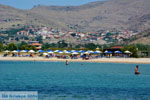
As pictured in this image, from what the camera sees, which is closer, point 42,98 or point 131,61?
point 42,98

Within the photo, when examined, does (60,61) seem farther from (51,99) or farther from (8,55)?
(51,99)

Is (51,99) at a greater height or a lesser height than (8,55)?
greater

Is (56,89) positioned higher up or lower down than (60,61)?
higher up

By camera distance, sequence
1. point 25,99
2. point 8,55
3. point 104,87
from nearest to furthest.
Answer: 1. point 25,99
2. point 104,87
3. point 8,55

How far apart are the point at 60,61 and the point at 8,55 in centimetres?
2506

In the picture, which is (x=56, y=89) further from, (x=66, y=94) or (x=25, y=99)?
(x=25, y=99)

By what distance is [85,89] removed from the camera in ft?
137

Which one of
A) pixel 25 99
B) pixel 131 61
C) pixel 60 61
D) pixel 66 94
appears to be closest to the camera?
pixel 25 99

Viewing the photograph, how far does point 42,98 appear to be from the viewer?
114 feet

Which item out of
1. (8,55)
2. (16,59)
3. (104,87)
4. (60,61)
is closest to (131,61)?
(60,61)

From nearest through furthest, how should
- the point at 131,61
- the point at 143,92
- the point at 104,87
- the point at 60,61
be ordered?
the point at 143,92
the point at 104,87
the point at 131,61
the point at 60,61

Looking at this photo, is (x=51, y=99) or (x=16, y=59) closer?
(x=51, y=99)

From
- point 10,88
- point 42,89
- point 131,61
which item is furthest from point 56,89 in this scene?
point 131,61

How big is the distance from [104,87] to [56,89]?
18.8 ft
